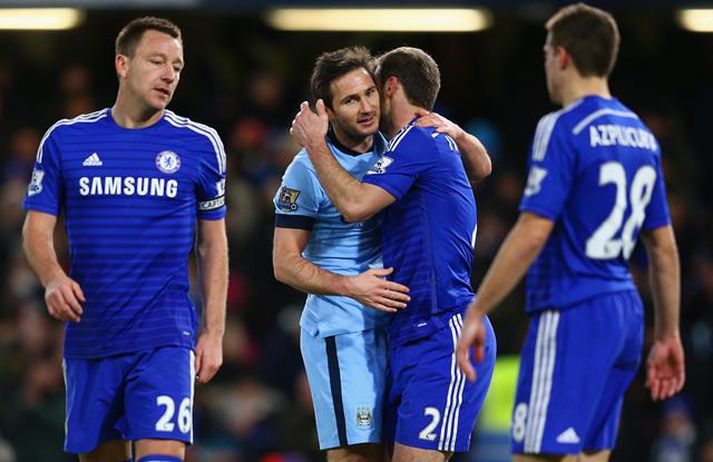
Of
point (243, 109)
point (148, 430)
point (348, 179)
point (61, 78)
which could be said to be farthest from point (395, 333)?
point (61, 78)

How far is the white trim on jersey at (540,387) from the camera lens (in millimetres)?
5617

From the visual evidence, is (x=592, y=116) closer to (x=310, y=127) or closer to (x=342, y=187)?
(x=342, y=187)

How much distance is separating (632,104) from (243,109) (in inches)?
143

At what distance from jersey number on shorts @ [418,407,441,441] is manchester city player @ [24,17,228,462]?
966mm

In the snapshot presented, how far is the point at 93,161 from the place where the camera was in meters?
6.43

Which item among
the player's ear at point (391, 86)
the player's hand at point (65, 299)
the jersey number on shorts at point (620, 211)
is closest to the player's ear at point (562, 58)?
the jersey number on shorts at point (620, 211)

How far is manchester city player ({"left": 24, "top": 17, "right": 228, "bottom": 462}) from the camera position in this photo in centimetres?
633

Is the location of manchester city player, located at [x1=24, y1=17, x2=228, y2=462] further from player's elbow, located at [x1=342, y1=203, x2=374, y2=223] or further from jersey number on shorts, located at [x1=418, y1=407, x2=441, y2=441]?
jersey number on shorts, located at [x1=418, y1=407, x2=441, y2=441]

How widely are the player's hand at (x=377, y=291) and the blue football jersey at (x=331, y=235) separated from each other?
247mm

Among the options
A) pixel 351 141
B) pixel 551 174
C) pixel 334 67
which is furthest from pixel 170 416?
pixel 551 174

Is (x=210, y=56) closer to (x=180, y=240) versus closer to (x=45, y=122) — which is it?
(x=45, y=122)

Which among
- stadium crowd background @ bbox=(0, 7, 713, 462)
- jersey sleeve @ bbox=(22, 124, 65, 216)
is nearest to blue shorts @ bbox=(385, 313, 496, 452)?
jersey sleeve @ bbox=(22, 124, 65, 216)

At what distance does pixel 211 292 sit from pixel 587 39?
6.61 ft

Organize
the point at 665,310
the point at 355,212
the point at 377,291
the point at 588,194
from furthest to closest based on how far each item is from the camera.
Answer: the point at 377,291
the point at 355,212
the point at 665,310
the point at 588,194
